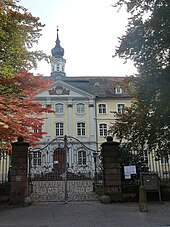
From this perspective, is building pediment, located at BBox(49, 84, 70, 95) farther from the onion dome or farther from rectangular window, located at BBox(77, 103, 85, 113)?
the onion dome

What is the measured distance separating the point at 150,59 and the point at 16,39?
594 centimetres

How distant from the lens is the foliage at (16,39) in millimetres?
12555

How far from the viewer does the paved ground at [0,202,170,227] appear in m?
8.27

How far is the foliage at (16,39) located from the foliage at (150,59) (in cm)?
386

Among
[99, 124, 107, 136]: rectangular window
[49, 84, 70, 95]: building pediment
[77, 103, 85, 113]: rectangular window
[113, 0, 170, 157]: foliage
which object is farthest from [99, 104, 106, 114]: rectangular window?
[113, 0, 170, 157]: foliage

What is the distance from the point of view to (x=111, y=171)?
41.2 feet

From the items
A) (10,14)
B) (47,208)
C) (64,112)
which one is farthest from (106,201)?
(64,112)

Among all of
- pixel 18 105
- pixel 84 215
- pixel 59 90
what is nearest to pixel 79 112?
pixel 59 90

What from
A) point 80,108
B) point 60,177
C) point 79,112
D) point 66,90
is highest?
point 66,90

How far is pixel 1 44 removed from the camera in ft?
41.4

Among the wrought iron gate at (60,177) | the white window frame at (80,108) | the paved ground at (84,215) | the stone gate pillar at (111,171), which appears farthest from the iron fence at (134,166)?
the white window frame at (80,108)

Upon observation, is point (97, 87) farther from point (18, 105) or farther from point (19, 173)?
point (19, 173)

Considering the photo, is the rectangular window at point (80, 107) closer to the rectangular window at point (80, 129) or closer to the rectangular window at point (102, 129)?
the rectangular window at point (80, 129)

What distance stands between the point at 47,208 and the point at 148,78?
6.74 m
